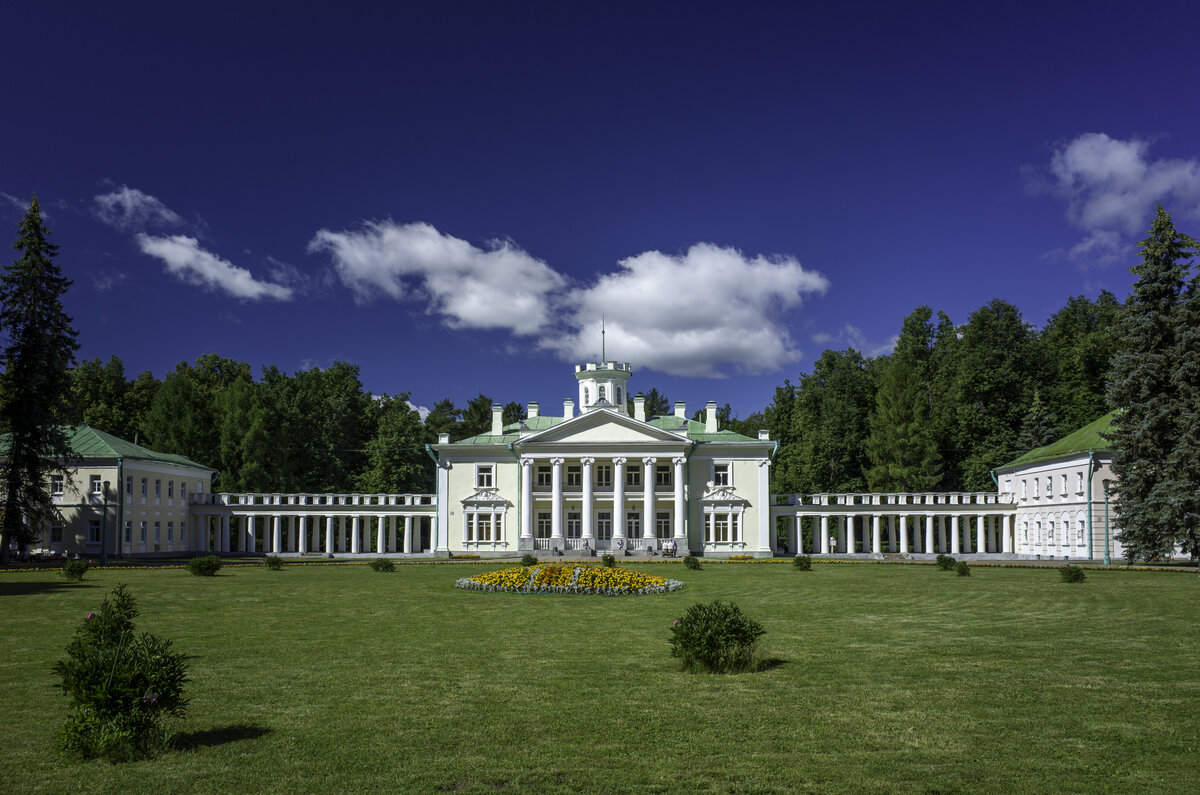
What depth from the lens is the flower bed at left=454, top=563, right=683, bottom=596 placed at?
2633cm

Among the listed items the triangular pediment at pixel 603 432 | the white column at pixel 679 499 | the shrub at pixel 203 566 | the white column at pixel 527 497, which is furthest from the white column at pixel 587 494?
the shrub at pixel 203 566

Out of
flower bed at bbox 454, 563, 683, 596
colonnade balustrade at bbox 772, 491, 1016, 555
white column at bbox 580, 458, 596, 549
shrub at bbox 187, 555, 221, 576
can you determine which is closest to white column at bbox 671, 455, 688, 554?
white column at bbox 580, 458, 596, 549

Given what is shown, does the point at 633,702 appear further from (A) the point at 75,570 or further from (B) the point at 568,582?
(A) the point at 75,570

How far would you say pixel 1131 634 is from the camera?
54.6 ft

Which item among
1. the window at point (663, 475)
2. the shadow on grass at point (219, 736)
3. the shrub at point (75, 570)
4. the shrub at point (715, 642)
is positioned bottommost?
the shrub at point (75, 570)

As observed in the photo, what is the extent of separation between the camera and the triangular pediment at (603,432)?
5578 centimetres

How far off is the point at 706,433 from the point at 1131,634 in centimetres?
4449

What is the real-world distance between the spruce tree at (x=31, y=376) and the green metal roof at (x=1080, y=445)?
5183cm

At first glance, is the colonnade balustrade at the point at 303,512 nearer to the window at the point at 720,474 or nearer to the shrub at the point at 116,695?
the window at the point at 720,474

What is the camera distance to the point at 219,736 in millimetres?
9305

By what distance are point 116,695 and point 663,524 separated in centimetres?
5160

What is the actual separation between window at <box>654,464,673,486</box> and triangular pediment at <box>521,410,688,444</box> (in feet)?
11.2

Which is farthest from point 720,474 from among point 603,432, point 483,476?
point 483,476

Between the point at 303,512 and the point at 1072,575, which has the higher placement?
the point at 303,512
